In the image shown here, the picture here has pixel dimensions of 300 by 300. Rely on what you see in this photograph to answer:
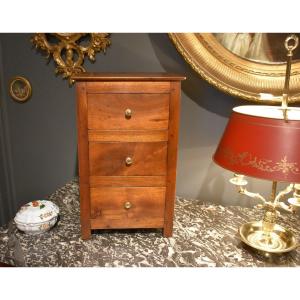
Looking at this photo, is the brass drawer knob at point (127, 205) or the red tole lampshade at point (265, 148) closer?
the red tole lampshade at point (265, 148)

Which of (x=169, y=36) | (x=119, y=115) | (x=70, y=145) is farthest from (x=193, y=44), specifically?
(x=70, y=145)

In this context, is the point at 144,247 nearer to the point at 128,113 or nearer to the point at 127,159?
the point at 127,159

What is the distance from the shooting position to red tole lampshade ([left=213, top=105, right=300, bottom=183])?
81cm

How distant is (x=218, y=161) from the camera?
0.98 m

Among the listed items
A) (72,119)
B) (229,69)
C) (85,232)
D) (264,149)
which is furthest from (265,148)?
(72,119)

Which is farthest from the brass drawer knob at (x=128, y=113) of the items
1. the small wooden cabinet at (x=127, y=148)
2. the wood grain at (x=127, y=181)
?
the wood grain at (x=127, y=181)

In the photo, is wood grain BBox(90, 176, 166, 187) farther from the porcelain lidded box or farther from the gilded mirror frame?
the gilded mirror frame

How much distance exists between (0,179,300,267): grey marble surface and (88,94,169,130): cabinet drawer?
46cm

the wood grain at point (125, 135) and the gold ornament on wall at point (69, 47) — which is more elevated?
the gold ornament on wall at point (69, 47)

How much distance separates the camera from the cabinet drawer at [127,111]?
101 centimetres

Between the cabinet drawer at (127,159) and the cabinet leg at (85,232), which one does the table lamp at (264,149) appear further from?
the cabinet leg at (85,232)

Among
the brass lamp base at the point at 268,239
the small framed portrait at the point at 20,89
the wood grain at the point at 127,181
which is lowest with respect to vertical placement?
the brass lamp base at the point at 268,239

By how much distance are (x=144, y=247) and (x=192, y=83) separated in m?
0.81

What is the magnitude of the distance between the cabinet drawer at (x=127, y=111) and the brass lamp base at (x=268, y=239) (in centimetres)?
56
